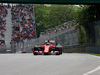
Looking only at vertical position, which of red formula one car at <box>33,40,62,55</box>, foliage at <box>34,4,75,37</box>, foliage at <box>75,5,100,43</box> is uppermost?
foliage at <box>34,4,75,37</box>

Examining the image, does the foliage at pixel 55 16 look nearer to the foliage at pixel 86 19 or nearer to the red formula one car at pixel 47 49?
the foliage at pixel 86 19

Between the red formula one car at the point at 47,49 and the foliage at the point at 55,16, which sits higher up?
the foliage at the point at 55,16

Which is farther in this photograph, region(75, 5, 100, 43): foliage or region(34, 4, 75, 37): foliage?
region(34, 4, 75, 37): foliage

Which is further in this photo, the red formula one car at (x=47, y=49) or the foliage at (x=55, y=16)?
the foliage at (x=55, y=16)

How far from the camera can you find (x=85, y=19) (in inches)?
1531

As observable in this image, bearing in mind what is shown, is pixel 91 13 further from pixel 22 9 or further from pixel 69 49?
pixel 22 9

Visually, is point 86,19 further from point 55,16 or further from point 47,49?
point 55,16

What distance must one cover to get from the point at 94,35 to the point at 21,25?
132 feet

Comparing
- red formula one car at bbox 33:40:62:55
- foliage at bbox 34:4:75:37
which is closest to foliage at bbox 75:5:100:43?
red formula one car at bbox 33:40:62:55

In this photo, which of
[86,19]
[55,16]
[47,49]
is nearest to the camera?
[47,49]

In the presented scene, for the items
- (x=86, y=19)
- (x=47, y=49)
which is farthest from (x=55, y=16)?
(x=47, y=49)

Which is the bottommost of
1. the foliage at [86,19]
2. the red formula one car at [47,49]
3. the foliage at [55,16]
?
the red formula one car at [47,49]

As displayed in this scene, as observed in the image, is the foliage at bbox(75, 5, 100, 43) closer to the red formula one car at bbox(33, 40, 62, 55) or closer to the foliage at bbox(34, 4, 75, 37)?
the red formula one car at bbox(33, 40, 62, 55)

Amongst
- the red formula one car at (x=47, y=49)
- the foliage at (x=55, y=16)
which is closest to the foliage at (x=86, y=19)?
the red formula one car at (x=47, y=49)
